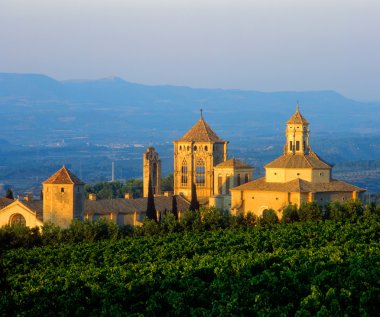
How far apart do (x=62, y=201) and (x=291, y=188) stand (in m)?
11.9

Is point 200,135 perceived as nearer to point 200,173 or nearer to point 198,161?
point 198,161

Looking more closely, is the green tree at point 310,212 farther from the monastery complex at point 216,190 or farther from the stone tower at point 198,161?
the stone tower at point 198,161

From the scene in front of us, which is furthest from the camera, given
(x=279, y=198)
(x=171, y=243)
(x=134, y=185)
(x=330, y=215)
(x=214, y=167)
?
(x=134, y=185)

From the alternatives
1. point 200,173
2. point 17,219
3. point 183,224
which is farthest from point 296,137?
point 17,219

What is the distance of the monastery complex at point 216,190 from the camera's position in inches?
2687

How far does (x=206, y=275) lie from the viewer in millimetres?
41719

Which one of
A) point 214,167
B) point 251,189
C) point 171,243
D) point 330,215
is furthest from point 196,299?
point 214,167

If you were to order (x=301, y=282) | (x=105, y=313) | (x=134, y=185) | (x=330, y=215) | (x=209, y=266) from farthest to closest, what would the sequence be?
(x=134, y=185) < (x=330, y=215) < (x=209, y=266) < (x=301, y=282) < (x=105, y=313)

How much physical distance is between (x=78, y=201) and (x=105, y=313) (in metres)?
34.4

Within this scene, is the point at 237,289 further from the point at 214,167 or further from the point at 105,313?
the point at 214,167

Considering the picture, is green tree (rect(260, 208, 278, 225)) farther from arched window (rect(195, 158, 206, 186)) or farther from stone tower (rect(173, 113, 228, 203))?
arched window (rect(195, 158, 206, 186))

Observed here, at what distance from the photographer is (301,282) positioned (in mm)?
37219

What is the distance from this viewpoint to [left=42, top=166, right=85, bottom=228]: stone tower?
222ft

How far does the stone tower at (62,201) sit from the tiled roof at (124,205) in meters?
4.82
